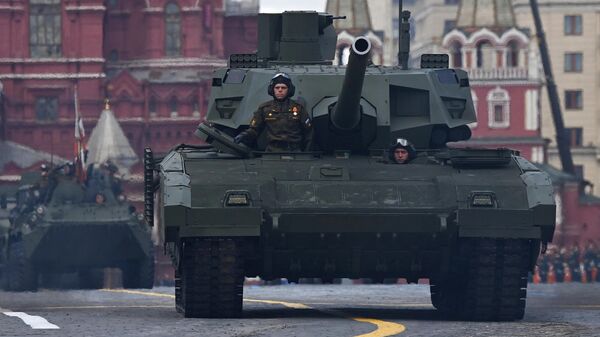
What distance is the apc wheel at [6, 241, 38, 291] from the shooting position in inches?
1521

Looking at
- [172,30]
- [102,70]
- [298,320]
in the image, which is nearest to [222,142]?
[298,320]

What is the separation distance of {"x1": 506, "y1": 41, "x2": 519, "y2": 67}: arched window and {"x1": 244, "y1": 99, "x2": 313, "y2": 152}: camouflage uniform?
94.7 meters

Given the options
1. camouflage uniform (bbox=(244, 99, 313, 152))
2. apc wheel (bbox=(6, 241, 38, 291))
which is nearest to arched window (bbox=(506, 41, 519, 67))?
apc wheel (bbox=(6, 241, 38, 291))

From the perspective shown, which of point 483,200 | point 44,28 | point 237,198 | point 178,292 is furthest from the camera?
point 44,28

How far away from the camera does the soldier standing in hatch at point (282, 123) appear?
21141mm

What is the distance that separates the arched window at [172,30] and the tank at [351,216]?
7653cm

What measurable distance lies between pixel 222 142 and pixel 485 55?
Result: 95819 mm

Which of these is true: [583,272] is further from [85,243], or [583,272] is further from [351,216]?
[351,216]

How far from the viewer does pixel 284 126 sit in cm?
2122

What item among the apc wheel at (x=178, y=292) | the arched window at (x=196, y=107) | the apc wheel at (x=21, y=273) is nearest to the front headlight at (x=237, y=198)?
the apc wheel at (x=178, y=292)

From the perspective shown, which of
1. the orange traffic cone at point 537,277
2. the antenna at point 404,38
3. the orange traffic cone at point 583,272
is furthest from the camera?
the orange traffic cone at point 583,272

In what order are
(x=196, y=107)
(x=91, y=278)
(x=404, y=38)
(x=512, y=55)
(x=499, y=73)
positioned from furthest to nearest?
(x=512, y=55)
(x=499, y=73)
(x=196, y=107)
(x=91, y=278)
(x=404, y=38)

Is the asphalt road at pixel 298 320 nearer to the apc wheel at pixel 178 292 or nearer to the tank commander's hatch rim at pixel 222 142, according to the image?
the apc wheel at pixel 178 292

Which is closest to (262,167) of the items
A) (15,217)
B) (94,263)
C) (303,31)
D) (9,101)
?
(303,31)
